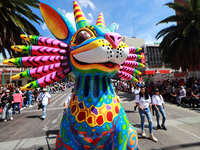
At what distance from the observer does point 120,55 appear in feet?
4.30

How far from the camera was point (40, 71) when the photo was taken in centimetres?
171

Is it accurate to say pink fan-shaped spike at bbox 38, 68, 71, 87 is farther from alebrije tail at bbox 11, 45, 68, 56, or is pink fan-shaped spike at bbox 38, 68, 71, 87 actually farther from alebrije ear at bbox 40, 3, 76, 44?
alebrije ear at bbox 40, 3, 76, 44

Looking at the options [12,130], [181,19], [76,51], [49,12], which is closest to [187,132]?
[76,51]

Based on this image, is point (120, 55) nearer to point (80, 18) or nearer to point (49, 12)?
point (80, 18)

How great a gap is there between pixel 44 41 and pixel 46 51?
179mm

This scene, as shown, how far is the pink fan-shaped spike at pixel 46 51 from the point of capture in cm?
172

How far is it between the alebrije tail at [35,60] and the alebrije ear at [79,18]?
58 cm

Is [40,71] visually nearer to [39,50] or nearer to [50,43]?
[39,50]

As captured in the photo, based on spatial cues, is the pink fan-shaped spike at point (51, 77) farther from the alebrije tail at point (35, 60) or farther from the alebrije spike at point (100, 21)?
the alebrije spike at point (100, 21)

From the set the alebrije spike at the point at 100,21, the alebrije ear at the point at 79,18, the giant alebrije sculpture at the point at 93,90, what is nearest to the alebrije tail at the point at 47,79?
the giant alebrije sculpture at the point at 93,90

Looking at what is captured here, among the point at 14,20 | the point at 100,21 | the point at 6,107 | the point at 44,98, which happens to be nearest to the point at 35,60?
the point at 100,21

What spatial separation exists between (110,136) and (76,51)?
1.11 meters

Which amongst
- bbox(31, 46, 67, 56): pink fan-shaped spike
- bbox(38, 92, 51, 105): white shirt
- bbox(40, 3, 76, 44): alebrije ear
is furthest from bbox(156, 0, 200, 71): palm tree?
bbox(38, 92, 51, 105): white shirt

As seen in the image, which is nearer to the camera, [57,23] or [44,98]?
[57,23]
